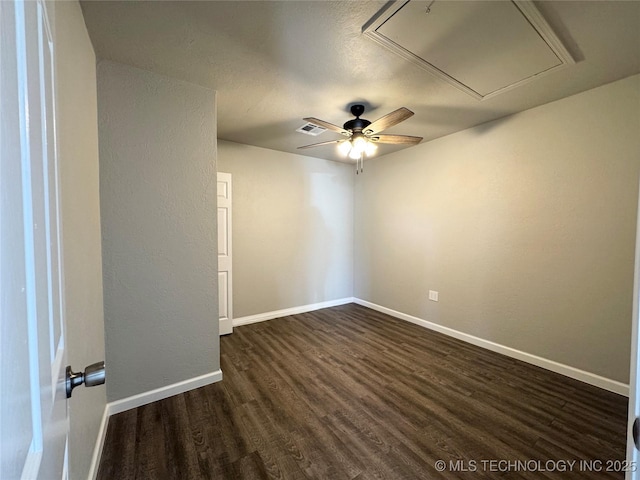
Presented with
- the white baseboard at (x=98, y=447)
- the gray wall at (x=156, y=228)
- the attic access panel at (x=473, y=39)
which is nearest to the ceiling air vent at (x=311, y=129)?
the gray wall at (x=156, y=228)

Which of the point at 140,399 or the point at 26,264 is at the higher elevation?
the point at 26,264

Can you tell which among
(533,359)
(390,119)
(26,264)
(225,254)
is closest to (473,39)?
(390,119)

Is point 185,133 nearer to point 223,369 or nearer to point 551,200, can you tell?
point 223,369

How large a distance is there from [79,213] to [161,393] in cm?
152

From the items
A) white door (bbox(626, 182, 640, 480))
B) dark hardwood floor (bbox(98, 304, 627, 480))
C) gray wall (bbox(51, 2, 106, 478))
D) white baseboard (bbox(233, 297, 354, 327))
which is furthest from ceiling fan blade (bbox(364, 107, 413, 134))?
white baseboard (bbox(233, 297, 354, 327))

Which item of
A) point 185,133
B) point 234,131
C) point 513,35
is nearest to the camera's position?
point 513,35

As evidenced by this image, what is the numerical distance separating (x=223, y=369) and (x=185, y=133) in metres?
2.11

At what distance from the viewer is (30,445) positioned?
0.32 metres

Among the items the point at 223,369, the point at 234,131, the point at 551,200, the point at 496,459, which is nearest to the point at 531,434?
the point at 496,459

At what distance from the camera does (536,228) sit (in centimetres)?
250

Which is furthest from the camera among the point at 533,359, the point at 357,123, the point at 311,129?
the point at 311,129

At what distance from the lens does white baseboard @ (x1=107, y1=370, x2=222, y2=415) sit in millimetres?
1849

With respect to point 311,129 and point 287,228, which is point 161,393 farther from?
point 311,129

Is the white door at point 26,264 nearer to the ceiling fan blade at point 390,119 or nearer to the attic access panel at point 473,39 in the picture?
the attic access panel at point 473,39
